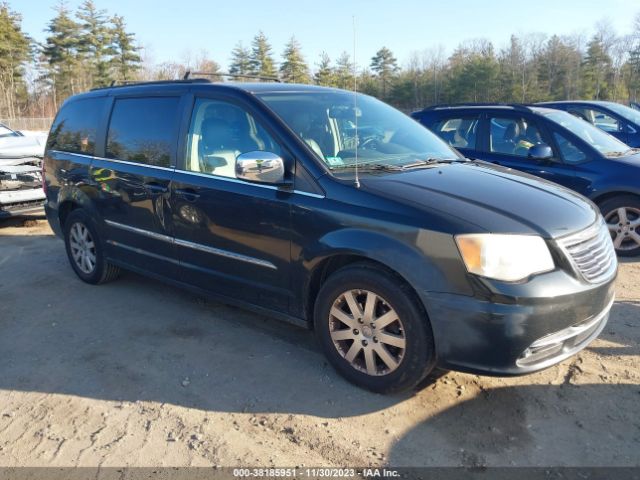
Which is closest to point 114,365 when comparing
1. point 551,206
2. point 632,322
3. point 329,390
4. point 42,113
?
point 329,390

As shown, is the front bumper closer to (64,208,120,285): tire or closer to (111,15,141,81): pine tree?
(64,208,120,285): tire

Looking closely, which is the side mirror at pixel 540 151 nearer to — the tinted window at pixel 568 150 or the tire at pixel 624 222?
the tinted window at pixel 568 150

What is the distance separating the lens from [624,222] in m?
6.07

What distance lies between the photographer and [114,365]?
372 centimetres

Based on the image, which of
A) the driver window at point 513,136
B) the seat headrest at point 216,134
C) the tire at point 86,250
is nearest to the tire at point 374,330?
the seat headrest at point 216,134

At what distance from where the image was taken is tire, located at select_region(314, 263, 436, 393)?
9.75ft

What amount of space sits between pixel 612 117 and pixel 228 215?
28.7ft

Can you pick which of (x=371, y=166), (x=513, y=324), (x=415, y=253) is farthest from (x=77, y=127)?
(x=513, y=324)

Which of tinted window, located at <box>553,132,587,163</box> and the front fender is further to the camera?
tinted window, located at <box>553,132,587,163</box>

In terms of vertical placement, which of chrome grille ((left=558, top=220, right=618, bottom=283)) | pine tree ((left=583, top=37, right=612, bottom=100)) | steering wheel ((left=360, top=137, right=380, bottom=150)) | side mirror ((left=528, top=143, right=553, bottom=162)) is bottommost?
chrome grille ((left=558, top=220, right=618, bottom=283))

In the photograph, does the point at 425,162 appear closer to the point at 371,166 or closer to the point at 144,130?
the point at 371,166

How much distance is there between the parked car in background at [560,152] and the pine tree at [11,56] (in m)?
50.1

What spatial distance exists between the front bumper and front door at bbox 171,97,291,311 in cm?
115

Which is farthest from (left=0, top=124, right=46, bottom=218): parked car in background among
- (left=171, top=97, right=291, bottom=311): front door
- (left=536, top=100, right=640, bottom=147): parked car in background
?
(left=536, top=100, right=640, bottom=147): parked car in background
